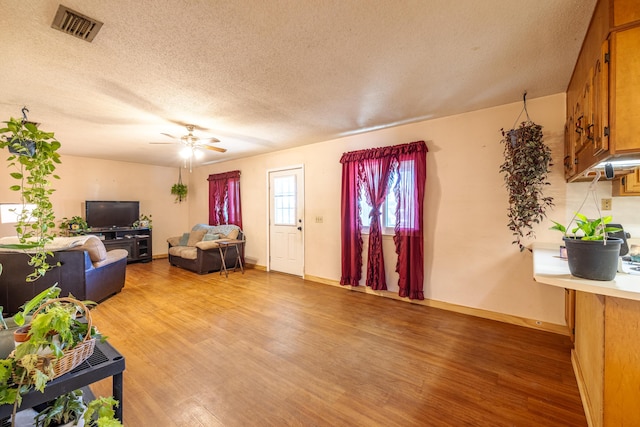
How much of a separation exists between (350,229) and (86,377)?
3373 millimetres

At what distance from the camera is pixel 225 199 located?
6.33 m

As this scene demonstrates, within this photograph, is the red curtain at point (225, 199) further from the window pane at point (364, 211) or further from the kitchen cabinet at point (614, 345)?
the kitchen cabinet at point (614, 345)

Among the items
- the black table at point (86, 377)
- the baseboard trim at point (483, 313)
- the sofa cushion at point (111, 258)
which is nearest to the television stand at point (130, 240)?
the sofa cushion at point (111, 258)

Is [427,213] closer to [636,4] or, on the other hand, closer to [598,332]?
[598,332]

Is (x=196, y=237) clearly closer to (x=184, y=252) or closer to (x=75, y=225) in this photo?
(x=184, y=252)

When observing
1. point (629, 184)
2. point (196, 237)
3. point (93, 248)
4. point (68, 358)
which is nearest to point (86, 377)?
point (68, 358)

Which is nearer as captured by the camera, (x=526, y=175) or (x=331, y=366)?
(x=331, y=366)

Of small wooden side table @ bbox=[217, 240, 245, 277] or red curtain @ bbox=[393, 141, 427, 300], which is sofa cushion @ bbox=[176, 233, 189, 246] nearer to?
small wooden side table @ bbox=[217, 240, 245, 277]

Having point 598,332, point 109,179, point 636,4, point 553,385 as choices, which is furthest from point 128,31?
point 109,179

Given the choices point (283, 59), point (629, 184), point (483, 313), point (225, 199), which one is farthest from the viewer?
point (225, 199)

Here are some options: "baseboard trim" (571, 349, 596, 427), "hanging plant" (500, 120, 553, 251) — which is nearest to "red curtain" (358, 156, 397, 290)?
"hanging plant" (500, 120, 553, 251)

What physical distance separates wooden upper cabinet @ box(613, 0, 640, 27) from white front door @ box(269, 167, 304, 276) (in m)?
3.95

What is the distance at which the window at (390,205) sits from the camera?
3580 mm

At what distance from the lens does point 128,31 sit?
68.3 inches
